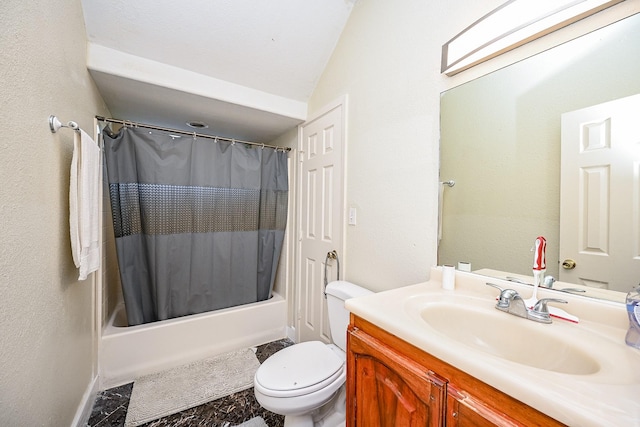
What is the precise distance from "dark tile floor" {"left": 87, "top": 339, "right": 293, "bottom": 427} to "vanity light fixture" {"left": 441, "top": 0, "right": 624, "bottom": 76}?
2095 mm

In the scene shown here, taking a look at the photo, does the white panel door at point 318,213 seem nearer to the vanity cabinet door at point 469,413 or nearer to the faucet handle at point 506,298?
the faucet handle at point 506,298

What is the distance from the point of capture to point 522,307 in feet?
2.58

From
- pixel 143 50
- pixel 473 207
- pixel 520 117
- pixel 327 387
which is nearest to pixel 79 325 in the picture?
pixel 327 387

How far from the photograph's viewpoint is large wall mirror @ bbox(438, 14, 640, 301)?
2.49 feet

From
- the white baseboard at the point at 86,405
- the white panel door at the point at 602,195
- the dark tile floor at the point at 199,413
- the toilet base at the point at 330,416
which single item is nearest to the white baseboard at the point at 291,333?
the dark tile floor at the point at 199,413

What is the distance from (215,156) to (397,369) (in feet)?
6.80

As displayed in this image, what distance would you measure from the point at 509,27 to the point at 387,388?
1.30 meters

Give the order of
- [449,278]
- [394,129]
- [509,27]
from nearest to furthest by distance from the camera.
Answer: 1. [509,27]
2. [449,278]
3. [394,129]

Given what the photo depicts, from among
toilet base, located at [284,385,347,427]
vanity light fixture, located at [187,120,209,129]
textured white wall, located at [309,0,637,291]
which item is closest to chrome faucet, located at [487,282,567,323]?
textured white wall, located at [309,0,637,291]

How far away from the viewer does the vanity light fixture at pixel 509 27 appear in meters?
0.78

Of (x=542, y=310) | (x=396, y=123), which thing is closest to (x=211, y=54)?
(x=396, y=123)

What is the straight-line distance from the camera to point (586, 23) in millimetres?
782

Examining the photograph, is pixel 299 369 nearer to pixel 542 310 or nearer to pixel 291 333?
pixel 542 310

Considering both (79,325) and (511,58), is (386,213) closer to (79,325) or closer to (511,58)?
(511,58)
